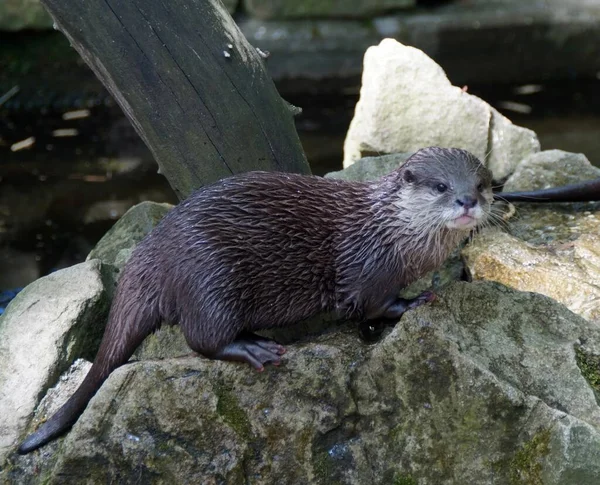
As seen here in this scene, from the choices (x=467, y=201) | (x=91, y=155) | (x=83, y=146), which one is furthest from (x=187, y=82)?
(x=83, y=146)

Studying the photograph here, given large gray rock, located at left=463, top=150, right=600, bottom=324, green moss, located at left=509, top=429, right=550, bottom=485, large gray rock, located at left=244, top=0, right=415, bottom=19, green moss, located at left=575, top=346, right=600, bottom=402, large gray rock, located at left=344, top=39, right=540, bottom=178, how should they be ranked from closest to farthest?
green moss, located at left=509, top=429, right=550, bottom=485, green moss, located at left=575, top=346, right=600, bottom=402, large gray rock, located at left=463, top=150, right=600, bottom=324, large gray rock, located at left=344, top=39, right=540, bottom=178, large gray rock, located at left=244, top=0, right=415, bottom=19

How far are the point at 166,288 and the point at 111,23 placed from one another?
91 centimetres

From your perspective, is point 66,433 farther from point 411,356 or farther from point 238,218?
point 411,356

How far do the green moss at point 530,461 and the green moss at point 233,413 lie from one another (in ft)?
1.94

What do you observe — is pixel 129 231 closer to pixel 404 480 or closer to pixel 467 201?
pixel 467 201

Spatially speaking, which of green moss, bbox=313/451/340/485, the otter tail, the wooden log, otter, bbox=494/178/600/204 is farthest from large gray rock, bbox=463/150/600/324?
the otter tail

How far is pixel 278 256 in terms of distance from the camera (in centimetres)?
210

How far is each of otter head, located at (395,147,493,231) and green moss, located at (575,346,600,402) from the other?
1.30 feet

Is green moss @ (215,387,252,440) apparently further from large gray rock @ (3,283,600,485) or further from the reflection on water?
the reflection on water

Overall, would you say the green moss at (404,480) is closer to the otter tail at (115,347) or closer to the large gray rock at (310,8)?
the otter tail at (115,347)

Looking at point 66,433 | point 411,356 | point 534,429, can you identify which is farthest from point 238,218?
point 534,429

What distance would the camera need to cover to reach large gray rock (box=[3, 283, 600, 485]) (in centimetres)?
185

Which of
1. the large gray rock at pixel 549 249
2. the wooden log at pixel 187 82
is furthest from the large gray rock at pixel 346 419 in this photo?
the wooden log at pixel 187 82

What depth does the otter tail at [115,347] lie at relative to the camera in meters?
2.05
